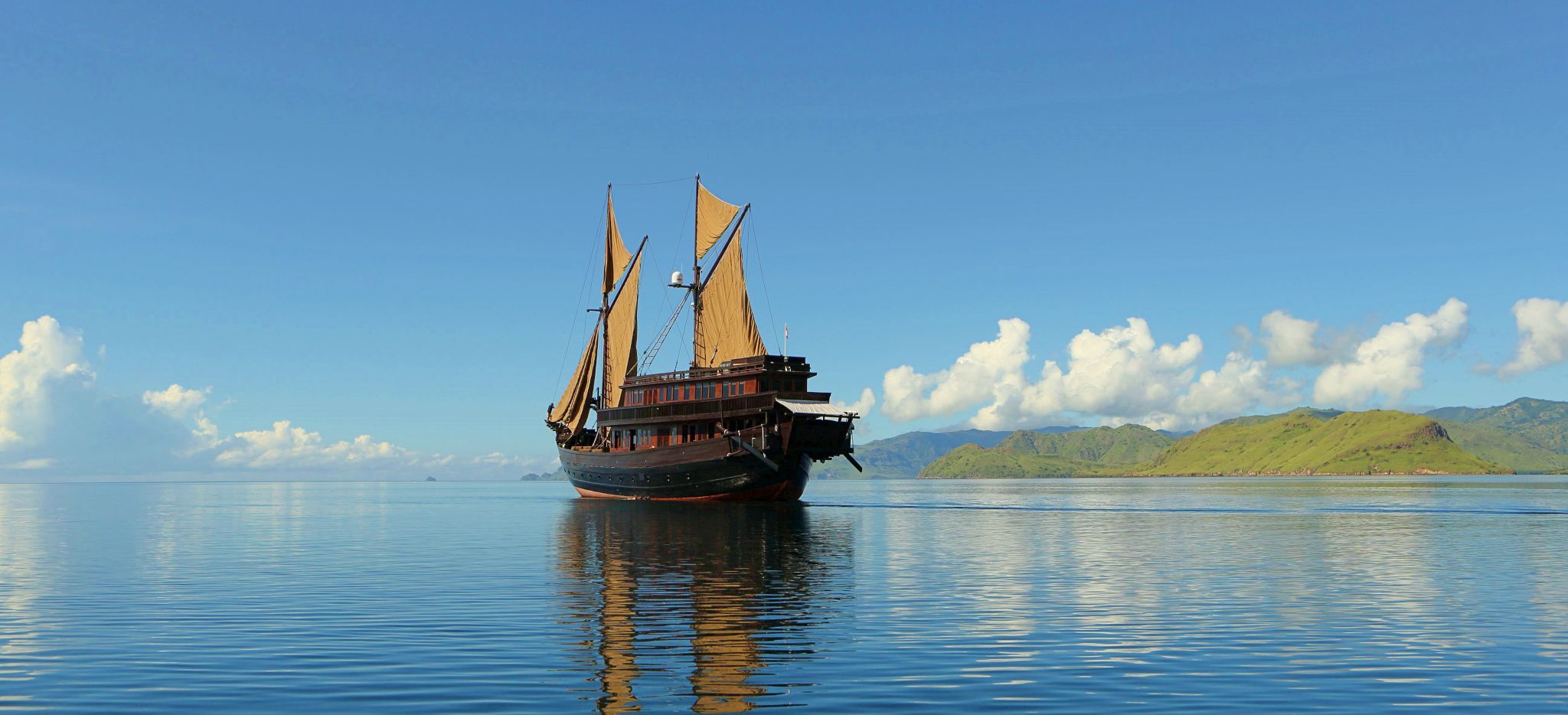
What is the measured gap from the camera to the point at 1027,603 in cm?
3297

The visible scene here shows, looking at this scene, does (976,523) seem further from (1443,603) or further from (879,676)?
(879,676)

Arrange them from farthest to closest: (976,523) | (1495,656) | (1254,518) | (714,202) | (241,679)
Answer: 1. (714,202)
2. (1254,518)
3. (976,523)
4. (1495,656)
5. (241,679)

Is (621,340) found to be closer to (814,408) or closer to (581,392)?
(581,392)

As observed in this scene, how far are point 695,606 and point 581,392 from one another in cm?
10021

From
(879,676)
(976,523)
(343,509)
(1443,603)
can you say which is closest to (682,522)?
(976,523)

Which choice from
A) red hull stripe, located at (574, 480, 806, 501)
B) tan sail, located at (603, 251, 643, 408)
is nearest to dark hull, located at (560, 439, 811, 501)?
red hull stripe, located at (574, 480, 806, 501)

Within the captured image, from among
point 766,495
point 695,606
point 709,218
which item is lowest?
point 695,606

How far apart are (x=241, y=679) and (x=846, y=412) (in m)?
79.6

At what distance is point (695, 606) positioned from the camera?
32562mm

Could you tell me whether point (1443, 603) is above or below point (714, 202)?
below

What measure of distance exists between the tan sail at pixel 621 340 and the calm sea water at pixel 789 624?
6304 cm

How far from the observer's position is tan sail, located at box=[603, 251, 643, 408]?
408ft

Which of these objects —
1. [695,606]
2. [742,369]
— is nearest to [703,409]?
[742,369]

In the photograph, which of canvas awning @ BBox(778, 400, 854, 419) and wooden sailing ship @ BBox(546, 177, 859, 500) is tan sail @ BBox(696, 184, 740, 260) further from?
canvas awning @ BBox(778, 400, 854, 419)
